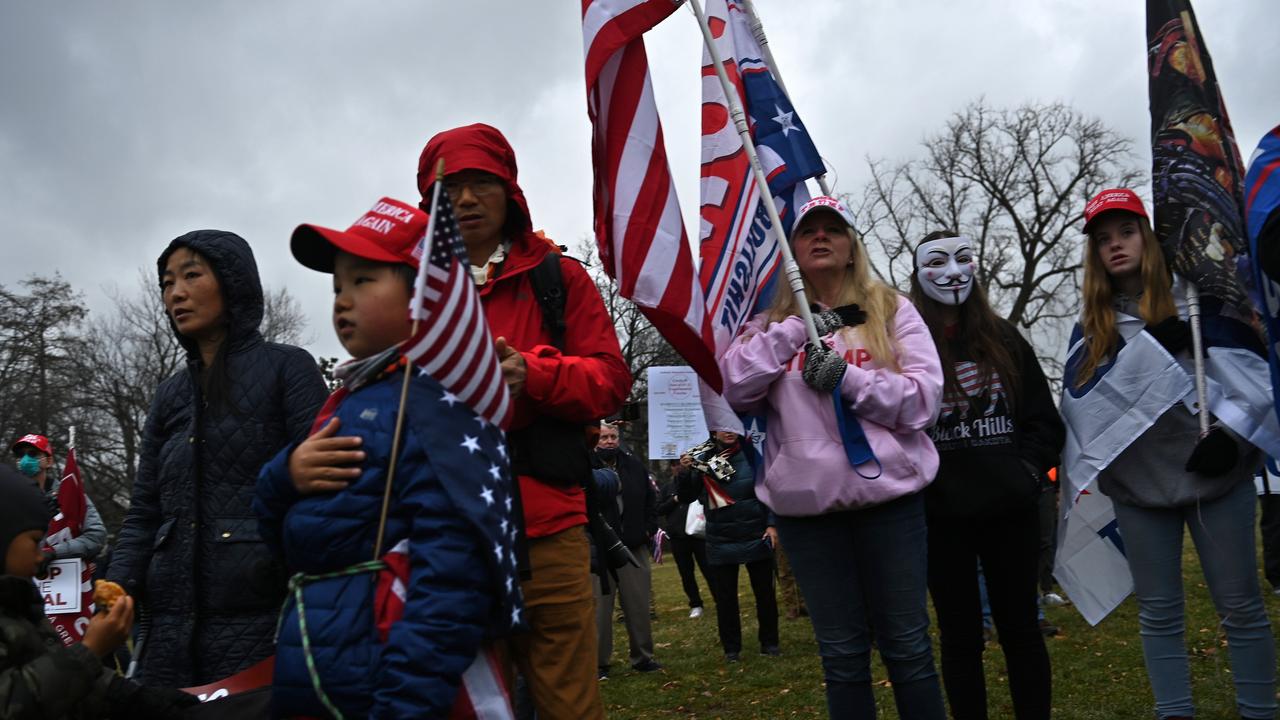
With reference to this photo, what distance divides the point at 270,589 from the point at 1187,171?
376cm

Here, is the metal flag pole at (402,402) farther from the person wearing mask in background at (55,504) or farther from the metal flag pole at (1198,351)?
the person wearing mask in background at (55,504)

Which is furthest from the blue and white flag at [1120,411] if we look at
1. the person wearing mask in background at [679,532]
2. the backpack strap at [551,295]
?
the person wearing mask in background at [679,532]

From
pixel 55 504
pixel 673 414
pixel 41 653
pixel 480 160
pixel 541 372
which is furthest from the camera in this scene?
pixel 673 414

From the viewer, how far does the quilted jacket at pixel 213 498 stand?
3.09m

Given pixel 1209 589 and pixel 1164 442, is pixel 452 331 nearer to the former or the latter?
pixel 1164 442

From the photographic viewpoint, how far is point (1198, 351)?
399 centimetres

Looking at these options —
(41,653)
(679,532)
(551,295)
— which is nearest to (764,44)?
(551,295)

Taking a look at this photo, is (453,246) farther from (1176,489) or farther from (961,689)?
(1176,489)

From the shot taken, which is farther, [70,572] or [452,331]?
[70,572]

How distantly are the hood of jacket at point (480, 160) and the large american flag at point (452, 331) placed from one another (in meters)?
0.70

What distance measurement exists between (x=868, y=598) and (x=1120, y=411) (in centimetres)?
145

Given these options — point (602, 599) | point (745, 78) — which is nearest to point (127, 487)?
point (602, 599)

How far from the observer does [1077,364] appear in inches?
176

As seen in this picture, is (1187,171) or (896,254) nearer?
(1187,171)
